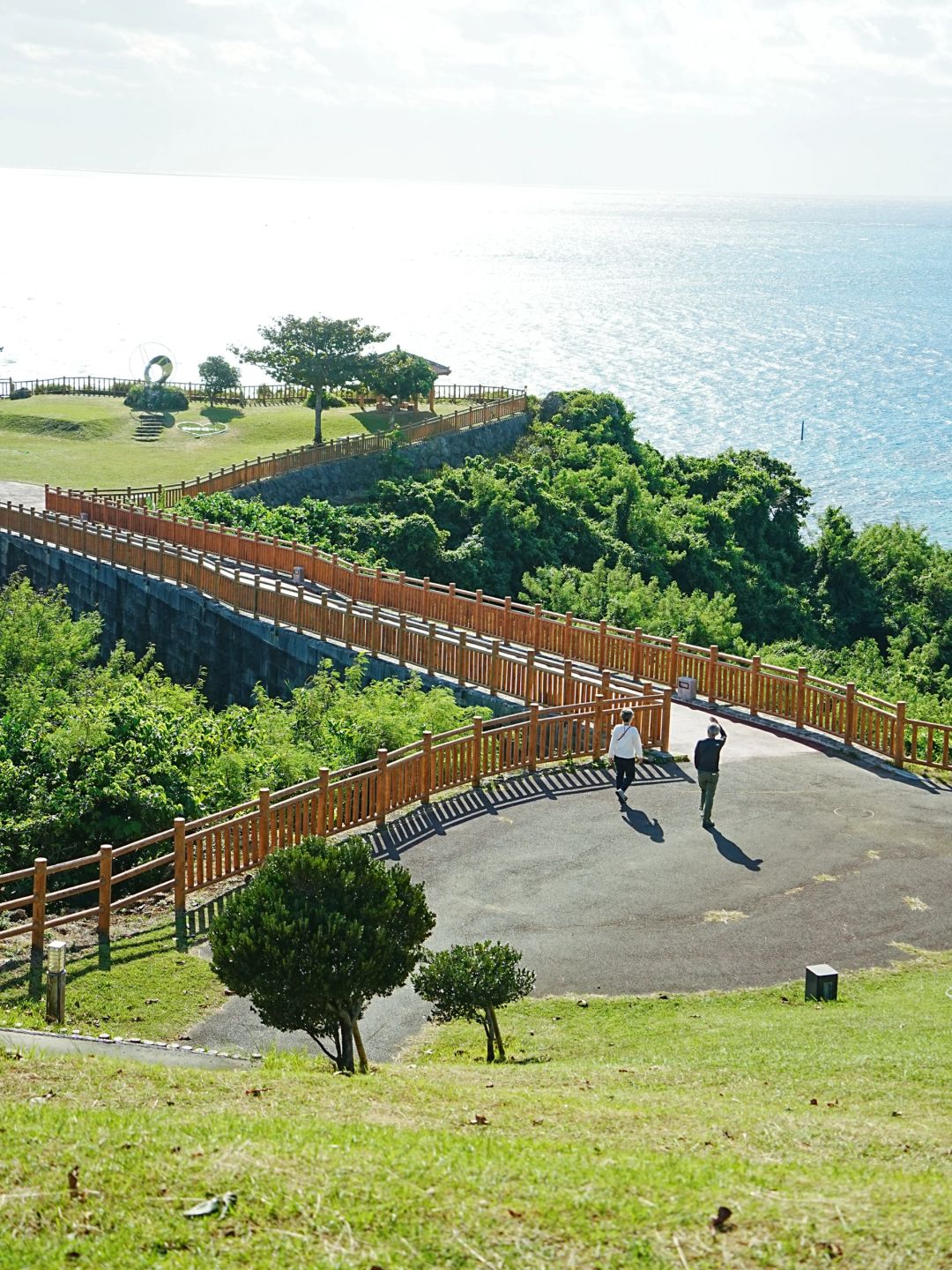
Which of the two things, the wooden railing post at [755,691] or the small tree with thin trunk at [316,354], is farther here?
the small tree with thin trunk at [316,354]

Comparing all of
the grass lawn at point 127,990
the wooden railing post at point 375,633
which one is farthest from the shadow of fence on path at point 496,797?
the wooden railing post at point 375,633

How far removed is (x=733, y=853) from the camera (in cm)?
1742

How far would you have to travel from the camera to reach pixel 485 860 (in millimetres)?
17000

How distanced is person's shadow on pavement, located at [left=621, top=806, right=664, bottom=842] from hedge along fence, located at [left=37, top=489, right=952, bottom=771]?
15.4 feet

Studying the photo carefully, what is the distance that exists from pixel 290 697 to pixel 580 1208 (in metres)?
21.7

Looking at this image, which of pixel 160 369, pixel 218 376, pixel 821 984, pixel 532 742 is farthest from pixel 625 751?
pixel 160 369

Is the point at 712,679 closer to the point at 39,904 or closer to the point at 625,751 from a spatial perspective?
the point at 625,751

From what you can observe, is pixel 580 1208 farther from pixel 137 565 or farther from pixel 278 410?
pixel 278 410

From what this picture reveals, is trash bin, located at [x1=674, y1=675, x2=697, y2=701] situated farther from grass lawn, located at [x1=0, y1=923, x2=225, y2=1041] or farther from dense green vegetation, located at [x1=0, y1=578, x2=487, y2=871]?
grass lawn, located at [x1=0, y1=923, x2=225, y2=1041]

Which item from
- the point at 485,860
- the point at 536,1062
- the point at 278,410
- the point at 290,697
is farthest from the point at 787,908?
the point at 278,410

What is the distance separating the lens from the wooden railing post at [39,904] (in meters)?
13.9

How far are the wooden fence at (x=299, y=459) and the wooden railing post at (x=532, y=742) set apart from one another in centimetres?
2291

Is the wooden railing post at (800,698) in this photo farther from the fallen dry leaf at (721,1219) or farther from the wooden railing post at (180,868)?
the fallen dry leaf at (721,1219)

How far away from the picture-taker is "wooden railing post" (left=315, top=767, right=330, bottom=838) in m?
17.0
